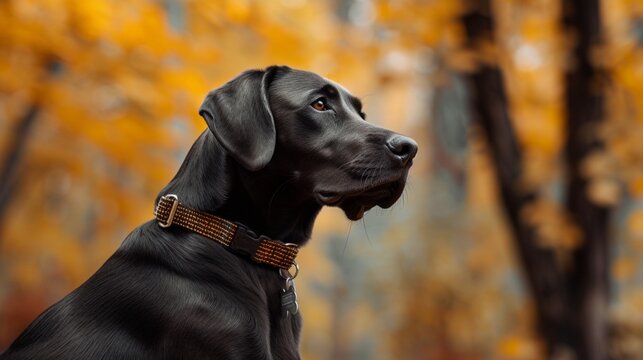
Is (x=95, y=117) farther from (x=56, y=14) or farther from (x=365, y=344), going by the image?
(x=365, y=344)

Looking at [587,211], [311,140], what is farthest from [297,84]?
[587,211]

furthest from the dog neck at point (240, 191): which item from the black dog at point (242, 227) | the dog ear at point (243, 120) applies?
the dog ear at point (243, 120)

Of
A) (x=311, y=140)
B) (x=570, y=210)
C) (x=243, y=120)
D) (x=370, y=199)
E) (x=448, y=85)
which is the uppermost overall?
(x=243, y=120)

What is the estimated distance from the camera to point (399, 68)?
25.2 feet

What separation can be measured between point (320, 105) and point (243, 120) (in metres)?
0.33

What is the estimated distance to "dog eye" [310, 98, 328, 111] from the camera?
280 cm

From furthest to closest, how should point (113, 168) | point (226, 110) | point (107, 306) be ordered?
point (113, 168)
point (226, 110)
point (107, 306)

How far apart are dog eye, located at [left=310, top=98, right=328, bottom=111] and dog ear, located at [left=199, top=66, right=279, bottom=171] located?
172 millimetres

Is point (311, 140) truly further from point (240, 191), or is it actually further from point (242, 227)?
point (242, 227)

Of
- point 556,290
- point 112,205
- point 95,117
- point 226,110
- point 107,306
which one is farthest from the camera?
point 112,205

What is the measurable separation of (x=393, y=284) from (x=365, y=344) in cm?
1399

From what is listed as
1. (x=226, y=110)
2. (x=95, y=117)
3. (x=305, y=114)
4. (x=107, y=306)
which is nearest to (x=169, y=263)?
(x=107, y=306)

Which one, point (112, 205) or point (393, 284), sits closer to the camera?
point (112, 205)

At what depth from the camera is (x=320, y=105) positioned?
282cm
